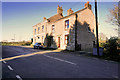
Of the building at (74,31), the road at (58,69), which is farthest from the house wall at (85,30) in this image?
the road at (58,69)

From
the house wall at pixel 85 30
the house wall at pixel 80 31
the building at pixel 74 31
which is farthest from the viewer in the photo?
the house wall at pixel 85 30

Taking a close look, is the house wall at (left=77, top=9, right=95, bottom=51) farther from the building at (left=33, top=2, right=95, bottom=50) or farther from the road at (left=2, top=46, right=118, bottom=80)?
the road at (left=2, top=46, right=118, bottom=80)

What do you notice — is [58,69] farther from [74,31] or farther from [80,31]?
[80,31]

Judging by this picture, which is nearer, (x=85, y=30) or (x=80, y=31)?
(x=80, y=31)

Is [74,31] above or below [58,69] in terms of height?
above

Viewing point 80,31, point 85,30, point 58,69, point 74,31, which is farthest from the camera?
point 85,30

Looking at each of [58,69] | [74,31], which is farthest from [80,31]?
[58,69]

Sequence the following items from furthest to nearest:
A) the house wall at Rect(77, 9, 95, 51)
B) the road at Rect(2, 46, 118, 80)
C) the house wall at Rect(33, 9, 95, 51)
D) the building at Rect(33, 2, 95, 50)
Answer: the house wall at Rect(77, 9, 95, 51)
the house wall at Rect(33, 9, 95, 51)
the building at Rect(33, 2, 95, 50)
the road at Rect(2, 46, 118, 80)

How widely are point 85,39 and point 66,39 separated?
14.7 ft

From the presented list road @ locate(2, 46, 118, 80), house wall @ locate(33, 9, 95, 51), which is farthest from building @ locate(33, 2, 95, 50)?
road @ locate(2, 46, 118, 80)

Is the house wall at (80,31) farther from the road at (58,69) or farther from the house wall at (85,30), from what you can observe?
the road at (58,69)

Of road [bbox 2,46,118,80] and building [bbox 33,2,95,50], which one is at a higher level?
building [bbox 33,2,95,50]

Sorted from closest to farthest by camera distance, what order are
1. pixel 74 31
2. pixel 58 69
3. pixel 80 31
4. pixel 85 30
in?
pixel 58 69 → pixel 74 31 → pixel 80 31 → pixel 85 30

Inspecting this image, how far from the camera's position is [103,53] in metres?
11.7
